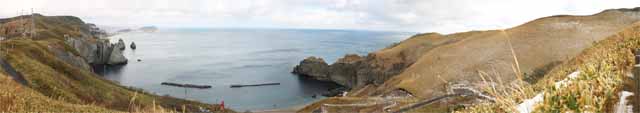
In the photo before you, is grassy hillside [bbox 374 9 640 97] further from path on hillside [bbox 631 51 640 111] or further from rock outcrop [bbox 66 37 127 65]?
rock outcrop [bbox 66 37 127 65]

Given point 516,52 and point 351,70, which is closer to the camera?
point 516,52

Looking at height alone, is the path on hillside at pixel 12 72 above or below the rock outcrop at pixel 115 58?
above

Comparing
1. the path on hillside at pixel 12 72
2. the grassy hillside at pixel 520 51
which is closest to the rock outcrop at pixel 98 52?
the path on hillside at pixel 12 72

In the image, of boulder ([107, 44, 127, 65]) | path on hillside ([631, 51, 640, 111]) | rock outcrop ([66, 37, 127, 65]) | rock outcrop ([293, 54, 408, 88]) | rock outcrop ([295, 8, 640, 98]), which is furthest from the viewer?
boulder ([107, 44, 127, 65])

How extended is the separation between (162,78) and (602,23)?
269 ft

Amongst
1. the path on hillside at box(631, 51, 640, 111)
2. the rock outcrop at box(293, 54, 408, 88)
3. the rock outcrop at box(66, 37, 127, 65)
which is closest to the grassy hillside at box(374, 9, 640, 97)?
the rock outcrop at box(293, 54, 408, 88)

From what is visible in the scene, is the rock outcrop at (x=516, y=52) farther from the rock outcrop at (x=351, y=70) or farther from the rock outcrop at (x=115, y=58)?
the rock outcrop at (x=115, y=58)

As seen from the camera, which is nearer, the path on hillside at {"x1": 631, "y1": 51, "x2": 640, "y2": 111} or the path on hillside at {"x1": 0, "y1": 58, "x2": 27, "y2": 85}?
the path on hillside at {"x1": 631, "y1": 51, "x2": 640, "y2": 111}

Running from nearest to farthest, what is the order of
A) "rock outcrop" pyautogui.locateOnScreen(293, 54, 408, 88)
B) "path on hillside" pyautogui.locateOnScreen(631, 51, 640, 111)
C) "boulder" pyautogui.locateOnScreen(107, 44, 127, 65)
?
"path on hillside" pyautogui.locateOnScreen(631, 51, 640, 111) < "rock outcrop" pyautogui.locateOnScreen(293, 54, 408, 88) < "boulder" pyautogui.locateOnScreen(107, 44, 127, 65)

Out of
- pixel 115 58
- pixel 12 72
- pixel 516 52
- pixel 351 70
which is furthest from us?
pixel 115 58

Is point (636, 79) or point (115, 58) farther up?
point (636, 79)

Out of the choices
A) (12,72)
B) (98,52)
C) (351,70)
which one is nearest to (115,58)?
(98,52)

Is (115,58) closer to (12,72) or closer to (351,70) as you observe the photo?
(351,70)

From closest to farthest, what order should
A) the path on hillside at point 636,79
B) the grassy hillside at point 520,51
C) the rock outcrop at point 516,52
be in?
the path on hillside at point 636,79, the rock outcrop at point 516,52, the grassy hillside at point 520,51
